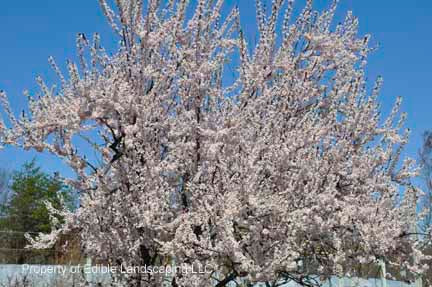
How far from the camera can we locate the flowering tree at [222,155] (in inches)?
146

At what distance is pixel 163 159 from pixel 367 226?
1735mm

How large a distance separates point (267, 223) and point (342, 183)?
1.08 m

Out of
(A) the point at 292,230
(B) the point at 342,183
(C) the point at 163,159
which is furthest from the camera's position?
(B) the point at 342,183

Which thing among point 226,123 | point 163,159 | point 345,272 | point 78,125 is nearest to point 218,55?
point 226,123

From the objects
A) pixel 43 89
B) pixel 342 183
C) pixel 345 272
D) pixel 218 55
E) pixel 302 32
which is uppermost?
pixel 302 32

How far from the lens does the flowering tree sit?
12.2 ft

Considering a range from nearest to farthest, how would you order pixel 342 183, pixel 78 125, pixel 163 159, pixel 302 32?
pixel 78 125 < pixel 163 159 < pixel 342 183 < pixel 302 32

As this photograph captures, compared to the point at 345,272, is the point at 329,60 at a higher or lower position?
higher

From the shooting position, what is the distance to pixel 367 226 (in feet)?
13.3

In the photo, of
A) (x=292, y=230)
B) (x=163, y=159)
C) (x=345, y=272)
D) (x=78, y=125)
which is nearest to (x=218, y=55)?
(x=163, y=159)

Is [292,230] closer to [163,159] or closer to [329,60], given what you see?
[163,159]

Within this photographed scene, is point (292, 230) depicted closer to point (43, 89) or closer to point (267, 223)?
point (267, 223)

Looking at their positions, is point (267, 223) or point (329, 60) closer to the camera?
point (267, 223)

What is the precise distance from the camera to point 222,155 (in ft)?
13.0
